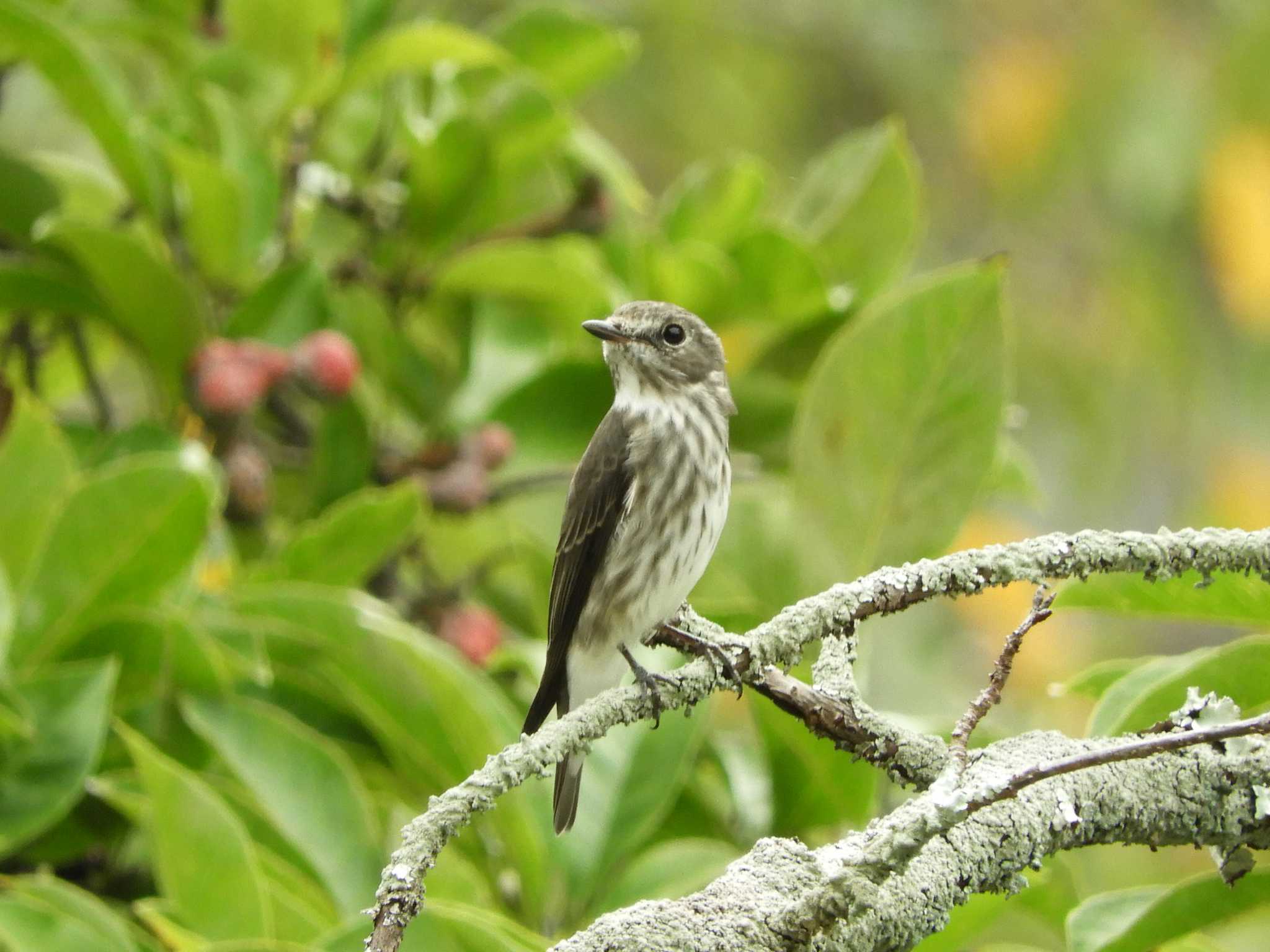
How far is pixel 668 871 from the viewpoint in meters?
2.41

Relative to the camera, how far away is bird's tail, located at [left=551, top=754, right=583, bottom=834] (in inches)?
100

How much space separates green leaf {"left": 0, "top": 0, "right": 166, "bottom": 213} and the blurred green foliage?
10 mm

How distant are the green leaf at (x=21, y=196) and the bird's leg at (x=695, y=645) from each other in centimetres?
165

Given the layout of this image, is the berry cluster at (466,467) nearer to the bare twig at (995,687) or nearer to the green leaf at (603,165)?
the green leaf at (603,165)

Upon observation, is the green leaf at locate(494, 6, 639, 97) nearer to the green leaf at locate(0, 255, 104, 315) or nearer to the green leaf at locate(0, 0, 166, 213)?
the green leaf at locate(0, 0, 166, 213)

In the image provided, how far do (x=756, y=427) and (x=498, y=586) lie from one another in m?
0.71

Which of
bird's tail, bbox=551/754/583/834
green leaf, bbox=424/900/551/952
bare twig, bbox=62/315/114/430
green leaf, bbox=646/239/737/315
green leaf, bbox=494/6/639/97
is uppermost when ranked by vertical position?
green leaf, bbox=494/6/639/97

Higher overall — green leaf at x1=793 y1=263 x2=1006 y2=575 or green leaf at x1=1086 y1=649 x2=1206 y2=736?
green leaf at x1=793 y1=263 x2=1006 y2=575

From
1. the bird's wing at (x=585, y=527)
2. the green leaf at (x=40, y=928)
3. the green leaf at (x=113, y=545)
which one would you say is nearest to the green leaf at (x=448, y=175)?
the bird's wing at (x=585, y=527)

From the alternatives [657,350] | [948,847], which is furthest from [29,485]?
[948,847]

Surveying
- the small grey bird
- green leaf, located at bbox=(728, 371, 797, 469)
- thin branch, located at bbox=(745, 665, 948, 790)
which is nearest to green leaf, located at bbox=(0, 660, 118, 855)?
the small grey bird

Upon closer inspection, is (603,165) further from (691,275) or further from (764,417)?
(764,417)

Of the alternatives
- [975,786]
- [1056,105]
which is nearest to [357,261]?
[975,786]

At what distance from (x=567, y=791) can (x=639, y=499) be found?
72 centimetres
